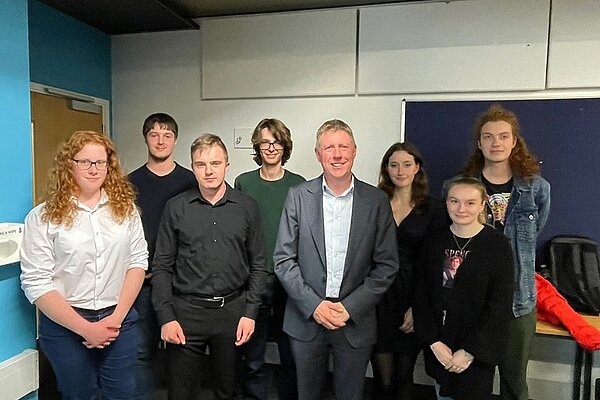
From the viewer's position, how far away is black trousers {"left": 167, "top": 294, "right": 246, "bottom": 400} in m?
2.05

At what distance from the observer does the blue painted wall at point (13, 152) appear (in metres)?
1.87

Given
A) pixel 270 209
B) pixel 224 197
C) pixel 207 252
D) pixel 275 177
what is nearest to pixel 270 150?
pixel 275 177

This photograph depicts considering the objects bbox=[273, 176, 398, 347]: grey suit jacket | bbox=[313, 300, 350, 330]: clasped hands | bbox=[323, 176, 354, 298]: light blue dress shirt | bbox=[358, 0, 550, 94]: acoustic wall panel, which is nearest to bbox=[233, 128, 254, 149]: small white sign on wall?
bbox=[358, 0, 550, 94]: acoustic wall panel

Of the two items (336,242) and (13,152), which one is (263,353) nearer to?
(336,242)

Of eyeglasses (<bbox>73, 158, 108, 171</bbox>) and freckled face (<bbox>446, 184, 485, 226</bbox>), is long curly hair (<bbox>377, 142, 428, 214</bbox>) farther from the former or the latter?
eyeglasses (<bbox>73, 158, 108, 171</bbox>)

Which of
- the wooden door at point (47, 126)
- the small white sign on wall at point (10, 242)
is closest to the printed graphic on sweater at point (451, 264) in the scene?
the small white sign on wall at point (10, 242)

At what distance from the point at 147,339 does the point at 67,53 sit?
2.09m

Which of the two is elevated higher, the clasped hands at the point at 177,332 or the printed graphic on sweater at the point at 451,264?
the printed graphic on sweater at the point at 451,264

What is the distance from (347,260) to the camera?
1984mm

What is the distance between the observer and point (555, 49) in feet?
9.25

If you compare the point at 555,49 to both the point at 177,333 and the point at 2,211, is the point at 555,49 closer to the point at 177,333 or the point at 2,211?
the point at 177,333

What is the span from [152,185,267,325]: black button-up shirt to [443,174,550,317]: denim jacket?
3.75 feet

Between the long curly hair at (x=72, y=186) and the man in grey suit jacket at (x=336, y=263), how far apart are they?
27.6 inches

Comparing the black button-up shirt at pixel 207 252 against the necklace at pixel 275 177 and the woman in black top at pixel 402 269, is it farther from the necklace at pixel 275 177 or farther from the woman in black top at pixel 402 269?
the woman in black top at pixel 402 269
